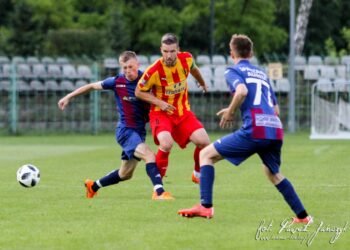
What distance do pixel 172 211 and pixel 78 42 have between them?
41.4m

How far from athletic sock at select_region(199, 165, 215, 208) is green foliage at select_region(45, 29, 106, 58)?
136 ft

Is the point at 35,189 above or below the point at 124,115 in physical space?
below

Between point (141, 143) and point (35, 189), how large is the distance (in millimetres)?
2167

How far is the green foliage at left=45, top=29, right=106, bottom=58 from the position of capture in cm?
5225

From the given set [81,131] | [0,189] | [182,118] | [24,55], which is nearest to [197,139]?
[182,118]

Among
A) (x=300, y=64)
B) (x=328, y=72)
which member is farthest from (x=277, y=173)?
(x=300, y=64)

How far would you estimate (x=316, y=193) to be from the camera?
13844 millimetres

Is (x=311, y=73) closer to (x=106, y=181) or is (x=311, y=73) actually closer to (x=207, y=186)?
(x=106, y=181)

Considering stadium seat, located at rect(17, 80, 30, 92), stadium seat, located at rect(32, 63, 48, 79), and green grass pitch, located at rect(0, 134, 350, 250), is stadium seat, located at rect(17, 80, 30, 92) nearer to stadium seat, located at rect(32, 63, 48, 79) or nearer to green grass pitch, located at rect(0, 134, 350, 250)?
stadium seat, located at rect(32, 63, 48, 79)

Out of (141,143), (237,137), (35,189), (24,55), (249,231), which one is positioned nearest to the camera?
(249,231)

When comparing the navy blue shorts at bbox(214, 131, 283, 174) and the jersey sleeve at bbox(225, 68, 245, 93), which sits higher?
the jersey sleeve at bbox(225, 68, 245, 93)

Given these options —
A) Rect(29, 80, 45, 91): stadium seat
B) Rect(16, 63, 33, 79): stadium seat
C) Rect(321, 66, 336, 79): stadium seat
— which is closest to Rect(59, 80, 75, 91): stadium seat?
Rect(29, 80, 45, 91): stadium seat

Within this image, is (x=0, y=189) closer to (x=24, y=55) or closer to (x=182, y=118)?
(x=182, y=118)

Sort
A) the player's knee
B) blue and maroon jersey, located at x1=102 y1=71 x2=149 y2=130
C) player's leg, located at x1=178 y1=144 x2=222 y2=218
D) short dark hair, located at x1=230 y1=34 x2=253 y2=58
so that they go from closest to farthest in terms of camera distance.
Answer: short dark hair, located at x1=230 y1=34 x2=253 y2=58
player's leg, located at x1=178 y1=144 x2=222 y2=218
the player's knee
blue and maroon jersey, located at x1=102 y1=71 x2=149 y2=130
